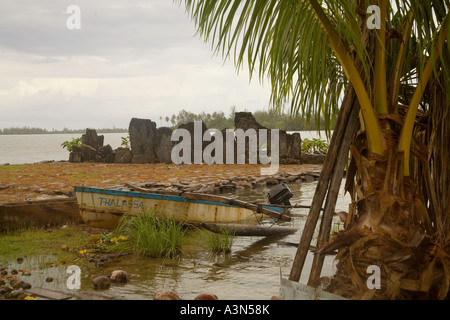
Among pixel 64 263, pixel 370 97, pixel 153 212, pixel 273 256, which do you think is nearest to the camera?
pixel 370 97

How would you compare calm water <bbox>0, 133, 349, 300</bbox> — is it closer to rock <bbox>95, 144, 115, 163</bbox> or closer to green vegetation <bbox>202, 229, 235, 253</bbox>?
green vegetation <bbox>202, 229, 235, 253</bbox>

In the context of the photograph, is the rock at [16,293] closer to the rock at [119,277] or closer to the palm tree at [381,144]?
the rock at [119,277]

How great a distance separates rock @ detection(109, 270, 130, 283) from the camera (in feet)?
19.1

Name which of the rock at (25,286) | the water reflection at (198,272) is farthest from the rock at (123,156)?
the rock at (25,286)

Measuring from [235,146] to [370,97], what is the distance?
1835cm

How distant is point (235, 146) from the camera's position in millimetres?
22609

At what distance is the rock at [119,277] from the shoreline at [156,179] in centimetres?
570

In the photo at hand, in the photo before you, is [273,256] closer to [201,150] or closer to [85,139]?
[201,150]

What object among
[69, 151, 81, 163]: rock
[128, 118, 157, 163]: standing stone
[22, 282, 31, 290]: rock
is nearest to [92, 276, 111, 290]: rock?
[22, 282, 31, 290]: rock

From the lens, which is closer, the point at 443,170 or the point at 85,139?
the point at 443,170

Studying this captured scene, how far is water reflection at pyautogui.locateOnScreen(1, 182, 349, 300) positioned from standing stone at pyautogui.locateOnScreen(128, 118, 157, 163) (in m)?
14.6

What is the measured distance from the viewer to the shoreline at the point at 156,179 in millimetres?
12540

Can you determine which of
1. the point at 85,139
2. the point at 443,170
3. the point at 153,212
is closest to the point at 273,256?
the point at 153,212
